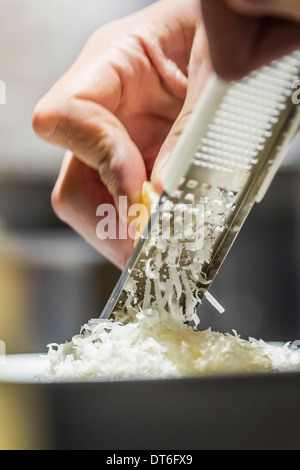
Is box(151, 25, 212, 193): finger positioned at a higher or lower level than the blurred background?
lower

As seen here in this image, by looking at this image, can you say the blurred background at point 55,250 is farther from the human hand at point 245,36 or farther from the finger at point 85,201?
the human hand at point 245,36

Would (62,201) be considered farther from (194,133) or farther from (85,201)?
(194,133)

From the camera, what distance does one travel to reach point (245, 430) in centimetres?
38

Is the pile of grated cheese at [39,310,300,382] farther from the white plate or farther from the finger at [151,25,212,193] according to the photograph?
the finger at [151,25,212,193]

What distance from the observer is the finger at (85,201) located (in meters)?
0.65

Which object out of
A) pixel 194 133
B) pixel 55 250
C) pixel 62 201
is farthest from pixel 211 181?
pixel 55 250

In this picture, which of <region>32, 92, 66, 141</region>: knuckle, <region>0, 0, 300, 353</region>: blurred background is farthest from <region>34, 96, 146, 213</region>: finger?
<region>0, 0, 300, 353</region>: blurred background

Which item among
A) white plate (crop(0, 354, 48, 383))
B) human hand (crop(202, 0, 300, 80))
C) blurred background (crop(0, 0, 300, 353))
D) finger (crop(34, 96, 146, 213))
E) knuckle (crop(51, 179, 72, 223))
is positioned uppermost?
blurred background (crop(0, 0, 300, 353))

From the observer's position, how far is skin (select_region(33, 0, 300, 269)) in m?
0.38

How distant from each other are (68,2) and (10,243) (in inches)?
20.0

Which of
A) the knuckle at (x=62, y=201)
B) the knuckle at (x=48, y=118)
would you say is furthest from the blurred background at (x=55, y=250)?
the knuckle at (x=48, y=118)

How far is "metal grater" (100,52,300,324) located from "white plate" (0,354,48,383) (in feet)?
0.26

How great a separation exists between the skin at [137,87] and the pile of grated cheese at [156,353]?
12 cm
